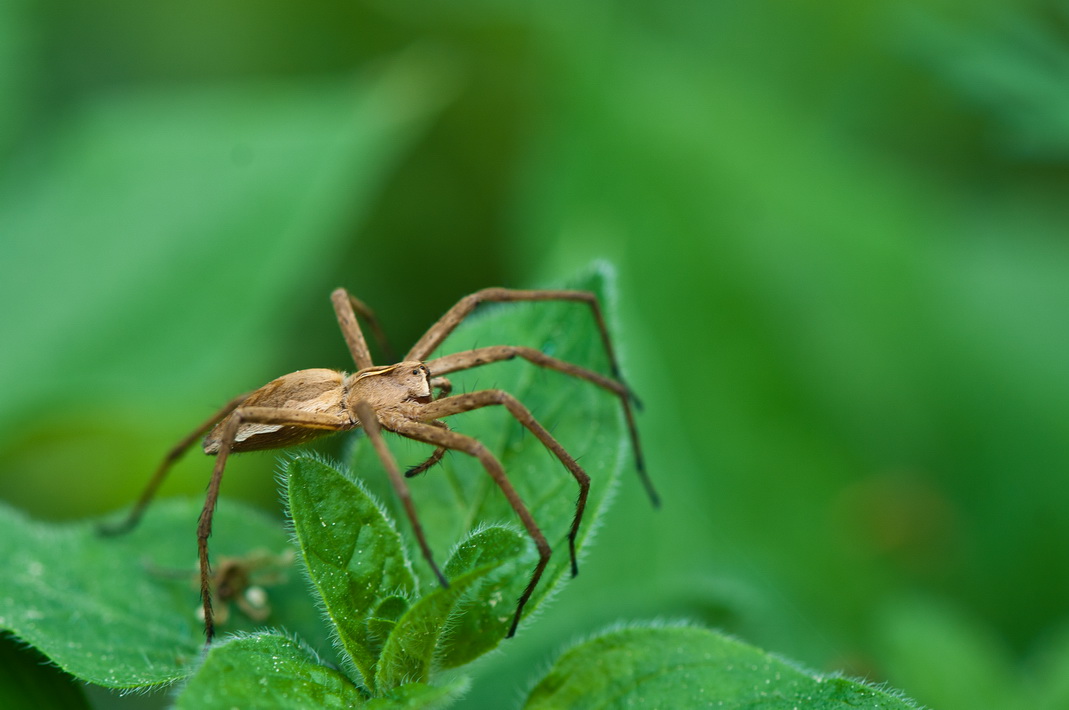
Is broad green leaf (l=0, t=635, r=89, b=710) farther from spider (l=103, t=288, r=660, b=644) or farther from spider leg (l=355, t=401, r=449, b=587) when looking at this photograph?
spider leg (l=355, t=401, r=449, b=587)

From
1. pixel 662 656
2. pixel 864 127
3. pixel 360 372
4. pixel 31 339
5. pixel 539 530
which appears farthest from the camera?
pixel 864 127

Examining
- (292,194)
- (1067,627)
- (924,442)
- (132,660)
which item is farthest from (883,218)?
(132,660)

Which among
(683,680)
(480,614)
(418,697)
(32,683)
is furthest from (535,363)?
(32,683)

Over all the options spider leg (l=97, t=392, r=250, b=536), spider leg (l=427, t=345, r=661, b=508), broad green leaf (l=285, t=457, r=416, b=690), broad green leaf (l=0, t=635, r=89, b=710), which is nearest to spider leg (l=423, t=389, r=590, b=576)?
spider leg (l=427, t=345, r=661, b=508)

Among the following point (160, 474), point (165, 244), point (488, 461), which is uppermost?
point (488, 461)

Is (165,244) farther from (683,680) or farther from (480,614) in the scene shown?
(683,680)

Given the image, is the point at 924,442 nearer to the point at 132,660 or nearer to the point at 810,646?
the point at 810,646
